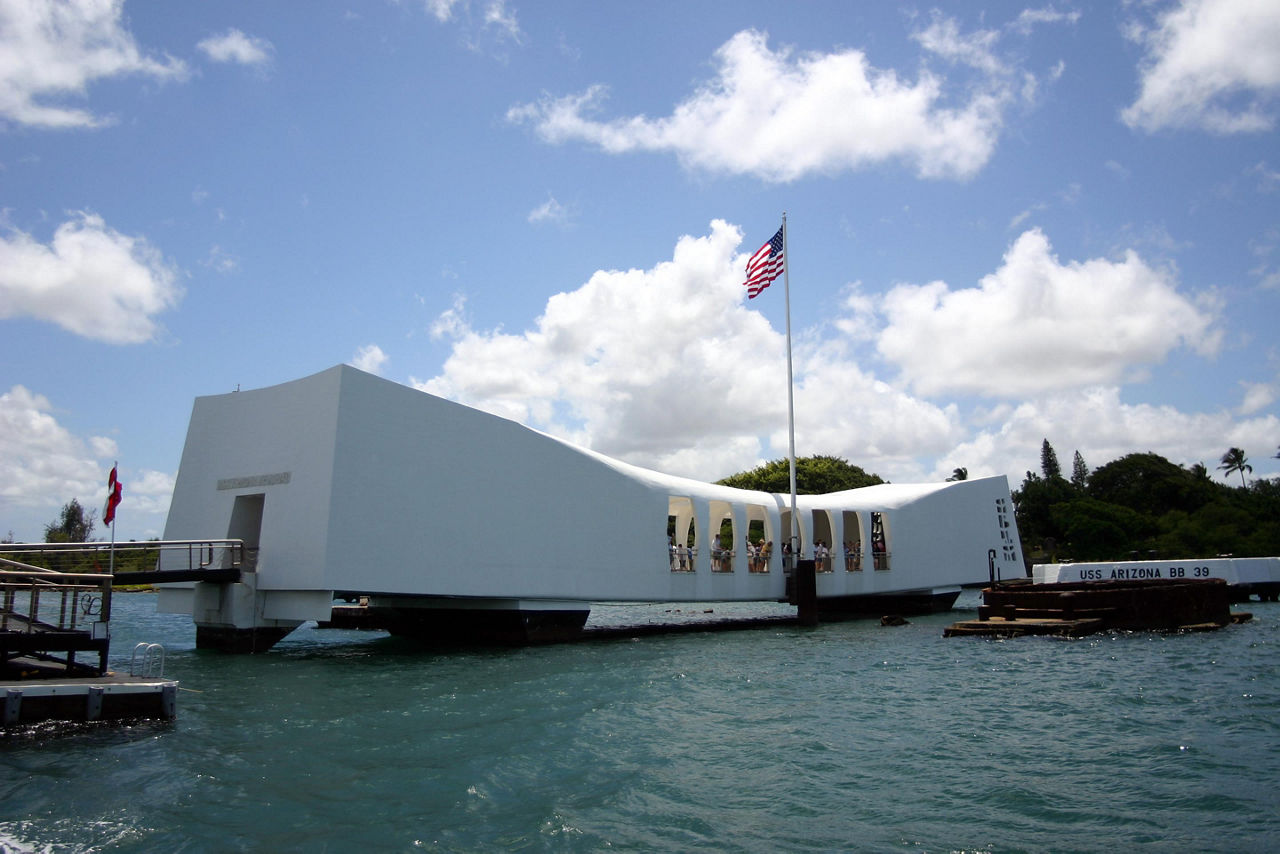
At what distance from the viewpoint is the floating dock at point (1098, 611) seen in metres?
21.4

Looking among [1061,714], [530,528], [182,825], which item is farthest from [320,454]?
[1061,714]

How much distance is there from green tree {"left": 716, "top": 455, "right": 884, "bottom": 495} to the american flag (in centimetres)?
3216

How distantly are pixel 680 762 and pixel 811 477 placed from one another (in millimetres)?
51096

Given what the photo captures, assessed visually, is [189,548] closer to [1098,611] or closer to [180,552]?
[180,552]

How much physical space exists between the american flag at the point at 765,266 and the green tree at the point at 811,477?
32.2 m

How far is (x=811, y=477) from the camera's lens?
5925 centimetres

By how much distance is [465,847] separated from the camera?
6766 mm

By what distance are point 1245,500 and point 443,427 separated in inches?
2493

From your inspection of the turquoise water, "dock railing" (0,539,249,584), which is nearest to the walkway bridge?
the turquoise water

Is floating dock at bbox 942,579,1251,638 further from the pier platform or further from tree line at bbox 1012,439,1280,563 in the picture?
tree line at bbox 1012,439,1280,563

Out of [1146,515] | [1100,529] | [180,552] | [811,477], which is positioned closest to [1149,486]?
[1146,515]

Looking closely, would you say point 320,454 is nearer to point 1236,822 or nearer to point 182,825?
point 182,825

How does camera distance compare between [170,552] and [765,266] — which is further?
[765,266]

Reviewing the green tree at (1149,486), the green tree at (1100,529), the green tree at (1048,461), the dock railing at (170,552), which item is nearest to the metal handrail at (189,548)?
the dock railing at (170,552)
